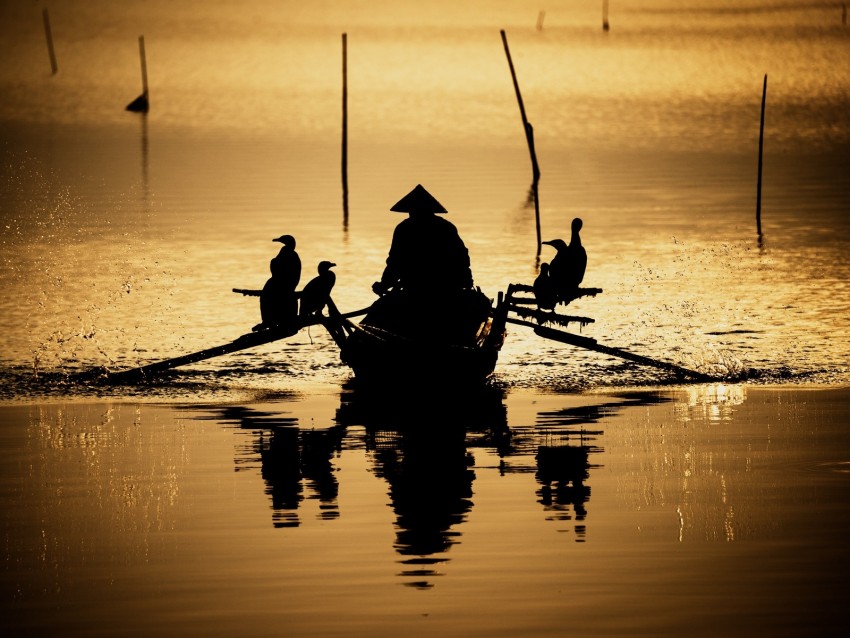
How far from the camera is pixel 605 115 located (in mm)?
63562

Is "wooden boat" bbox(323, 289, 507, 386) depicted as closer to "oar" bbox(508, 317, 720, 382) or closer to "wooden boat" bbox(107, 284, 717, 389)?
"wooden boat" bbox(107, 284, 717, 389)

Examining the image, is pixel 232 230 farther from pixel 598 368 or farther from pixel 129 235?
pixel 598 368

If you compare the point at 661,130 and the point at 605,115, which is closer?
the point at 661,130

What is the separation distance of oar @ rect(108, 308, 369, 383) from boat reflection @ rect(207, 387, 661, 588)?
0.85 metres

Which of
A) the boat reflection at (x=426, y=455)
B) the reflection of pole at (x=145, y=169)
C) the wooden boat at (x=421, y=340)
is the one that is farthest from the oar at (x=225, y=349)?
the reflection of pole at (x=145, y=169)

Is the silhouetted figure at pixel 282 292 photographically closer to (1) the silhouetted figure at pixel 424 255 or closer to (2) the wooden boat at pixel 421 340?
(2) the wooden boat at pixel 421 340

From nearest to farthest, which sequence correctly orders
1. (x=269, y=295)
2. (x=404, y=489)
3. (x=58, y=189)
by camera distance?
(x=404, y=489) → (x=269, y=295) → (x=58, y=189)

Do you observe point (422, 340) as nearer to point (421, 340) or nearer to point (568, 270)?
point (421, 340)

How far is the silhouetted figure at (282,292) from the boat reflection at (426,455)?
1.05 m

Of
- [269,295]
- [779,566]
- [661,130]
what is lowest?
[779,566]

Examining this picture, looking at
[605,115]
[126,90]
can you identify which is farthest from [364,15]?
[605,115]

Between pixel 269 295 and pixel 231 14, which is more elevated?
pixel 231 14

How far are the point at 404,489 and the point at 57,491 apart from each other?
2676 mm

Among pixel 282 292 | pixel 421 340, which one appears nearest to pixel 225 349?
pixel 282 292
